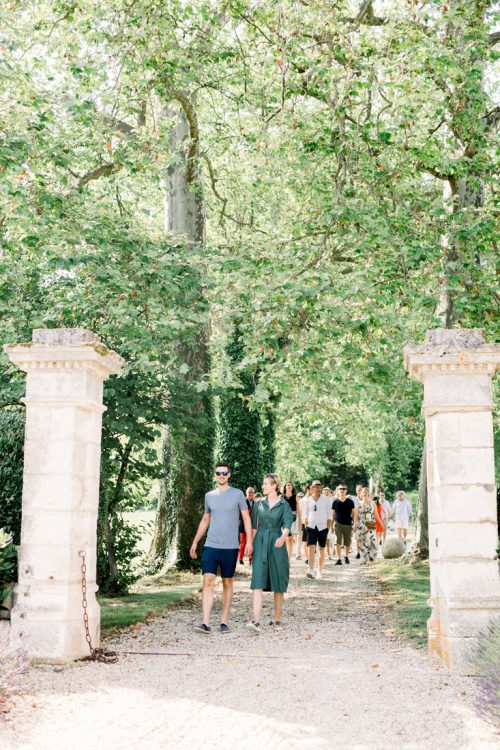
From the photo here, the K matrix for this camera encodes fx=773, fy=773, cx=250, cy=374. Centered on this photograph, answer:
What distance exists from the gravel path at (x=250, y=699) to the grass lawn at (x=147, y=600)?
1.05 m

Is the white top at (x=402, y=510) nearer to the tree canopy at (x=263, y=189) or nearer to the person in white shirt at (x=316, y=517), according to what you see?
the person in white shirt at (x=316, y=517)

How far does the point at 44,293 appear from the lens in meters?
12.8

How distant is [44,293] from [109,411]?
8.73 feet

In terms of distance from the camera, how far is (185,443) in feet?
51.8

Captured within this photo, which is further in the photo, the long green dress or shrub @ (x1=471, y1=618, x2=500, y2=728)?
the long green dress

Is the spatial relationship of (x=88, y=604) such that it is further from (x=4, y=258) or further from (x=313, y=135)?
(x=313, y=135)

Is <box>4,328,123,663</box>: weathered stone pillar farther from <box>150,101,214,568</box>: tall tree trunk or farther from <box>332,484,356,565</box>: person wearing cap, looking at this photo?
<box>332,484,356,565</box>: person wearing cap

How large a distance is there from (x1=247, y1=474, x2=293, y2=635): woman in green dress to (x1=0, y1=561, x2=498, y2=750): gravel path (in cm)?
84

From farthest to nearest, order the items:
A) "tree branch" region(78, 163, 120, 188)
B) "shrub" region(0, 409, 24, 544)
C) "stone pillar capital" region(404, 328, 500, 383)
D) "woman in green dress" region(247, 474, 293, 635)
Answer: "tree branch" region(78, 163, 120, 188)
"woman in green dress" region(247, 474, 293, 635)
"shrub" region(0, 409, 24, 544)
"stone pillar capital" region(404, 328, 500, 383)

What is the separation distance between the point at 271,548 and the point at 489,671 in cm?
443

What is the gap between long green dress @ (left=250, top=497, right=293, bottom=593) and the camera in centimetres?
988

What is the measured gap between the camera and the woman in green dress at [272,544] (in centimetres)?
987

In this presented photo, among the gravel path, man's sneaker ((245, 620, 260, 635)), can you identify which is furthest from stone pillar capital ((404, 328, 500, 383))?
man's sneaker ((245, 620, 260, 635))

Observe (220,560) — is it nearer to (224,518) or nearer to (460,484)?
(224,518)
